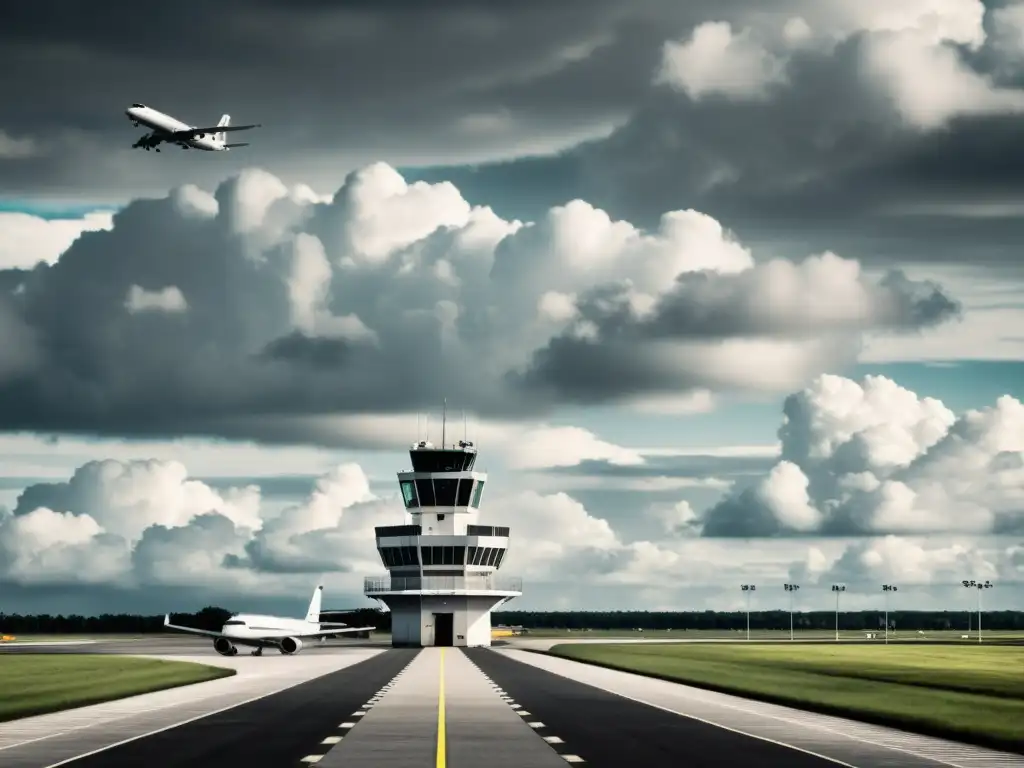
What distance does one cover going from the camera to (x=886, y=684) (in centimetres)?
6203

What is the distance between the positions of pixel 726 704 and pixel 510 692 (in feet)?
33.7

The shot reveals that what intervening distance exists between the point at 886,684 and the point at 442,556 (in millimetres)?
79813

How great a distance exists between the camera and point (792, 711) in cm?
4434

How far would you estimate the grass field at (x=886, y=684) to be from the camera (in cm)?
3822

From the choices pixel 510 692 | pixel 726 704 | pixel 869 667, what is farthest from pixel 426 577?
pixel 726 704

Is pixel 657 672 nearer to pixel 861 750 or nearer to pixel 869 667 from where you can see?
pixel 869 667

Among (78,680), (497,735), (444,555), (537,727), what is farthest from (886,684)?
(444,555)

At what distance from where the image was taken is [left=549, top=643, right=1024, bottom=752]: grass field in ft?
125

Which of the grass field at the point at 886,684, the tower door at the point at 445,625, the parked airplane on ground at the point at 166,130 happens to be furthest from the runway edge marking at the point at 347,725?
the tower door at the point at 445,625

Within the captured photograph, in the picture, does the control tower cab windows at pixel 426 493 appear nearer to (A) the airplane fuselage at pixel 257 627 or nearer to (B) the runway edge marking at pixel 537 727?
(A) the airplane fuselage at pixel 257 627

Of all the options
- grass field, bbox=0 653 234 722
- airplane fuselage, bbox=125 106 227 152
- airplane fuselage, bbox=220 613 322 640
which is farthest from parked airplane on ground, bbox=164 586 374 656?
airplane fuselage, bbox=125 106 227 152

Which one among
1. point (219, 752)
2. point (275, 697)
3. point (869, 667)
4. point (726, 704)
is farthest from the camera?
point (869, 667)

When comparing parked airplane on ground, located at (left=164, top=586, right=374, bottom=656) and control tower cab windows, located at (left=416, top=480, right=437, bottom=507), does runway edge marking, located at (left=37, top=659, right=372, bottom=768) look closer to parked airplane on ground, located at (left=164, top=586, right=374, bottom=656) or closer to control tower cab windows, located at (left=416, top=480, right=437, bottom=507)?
parked airplane on ground, located at (left=164, top=586, right=374, bottom=656)

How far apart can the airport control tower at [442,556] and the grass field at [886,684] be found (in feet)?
109
